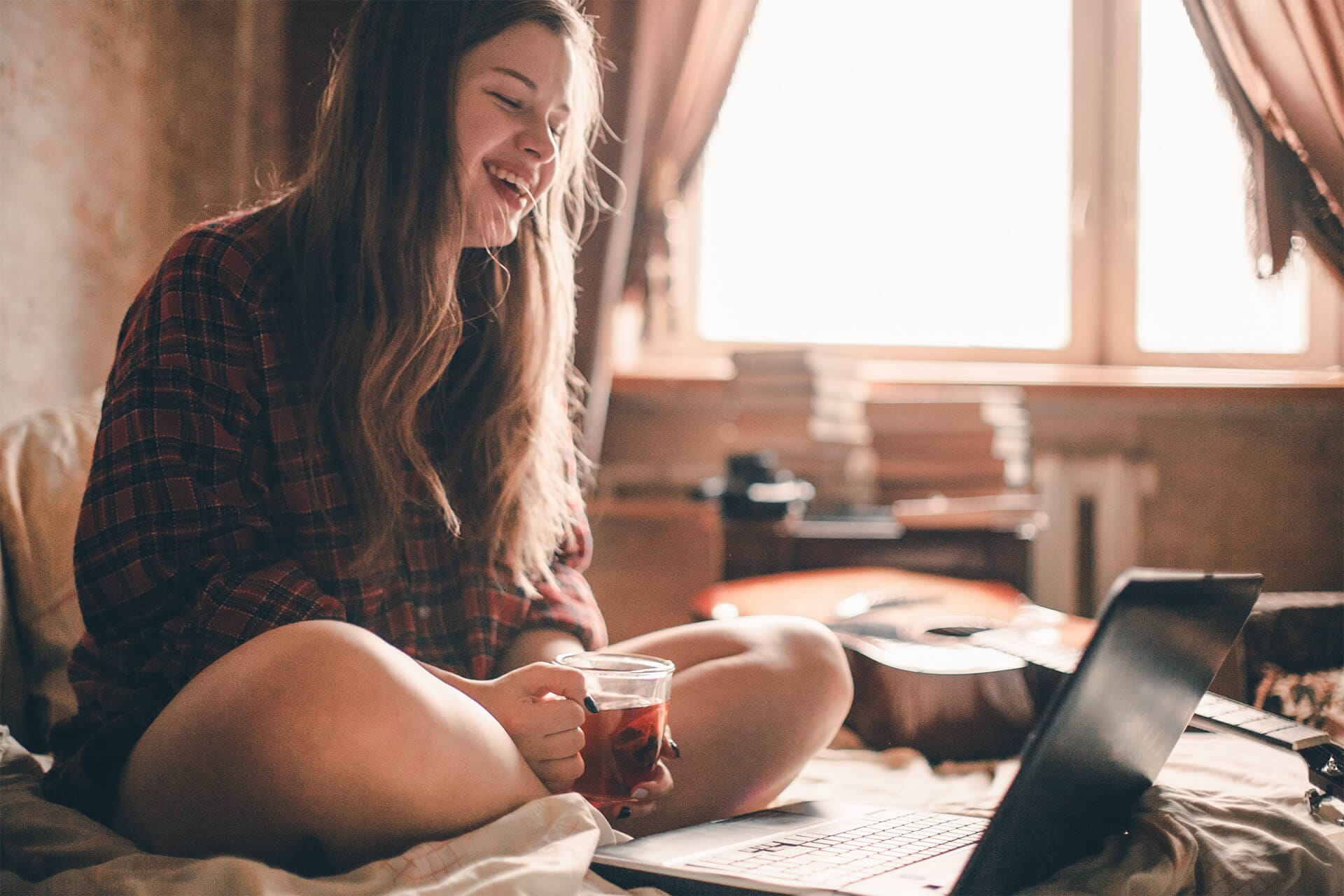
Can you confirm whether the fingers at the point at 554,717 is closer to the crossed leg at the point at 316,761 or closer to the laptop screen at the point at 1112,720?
the crossed leg at the point at 316,761

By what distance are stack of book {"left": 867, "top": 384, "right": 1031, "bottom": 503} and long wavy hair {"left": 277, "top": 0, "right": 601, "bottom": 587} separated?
1142mm

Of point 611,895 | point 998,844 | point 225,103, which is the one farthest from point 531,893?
point 225,103

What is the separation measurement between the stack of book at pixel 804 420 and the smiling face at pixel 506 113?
3.46 feet

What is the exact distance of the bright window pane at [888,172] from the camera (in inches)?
97.4

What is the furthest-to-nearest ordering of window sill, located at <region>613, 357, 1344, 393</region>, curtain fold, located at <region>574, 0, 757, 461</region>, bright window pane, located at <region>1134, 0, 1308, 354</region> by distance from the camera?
bright window pane, located at <region>1134, 0, 1308, 354</region> < window sill, located at <region>613, 357, 1344, 393</region> < curtain fold, located at <region>574, 0, 757, 461</region>

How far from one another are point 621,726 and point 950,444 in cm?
147

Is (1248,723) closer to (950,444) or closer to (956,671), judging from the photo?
(956,671)

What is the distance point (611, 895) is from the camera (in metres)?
0.66

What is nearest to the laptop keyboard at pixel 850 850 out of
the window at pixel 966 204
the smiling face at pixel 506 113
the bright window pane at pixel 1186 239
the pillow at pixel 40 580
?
the smiling face at pixel 506 113

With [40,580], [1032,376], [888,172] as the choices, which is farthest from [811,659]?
[888,172]

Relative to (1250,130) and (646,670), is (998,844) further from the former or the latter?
(1250,130)

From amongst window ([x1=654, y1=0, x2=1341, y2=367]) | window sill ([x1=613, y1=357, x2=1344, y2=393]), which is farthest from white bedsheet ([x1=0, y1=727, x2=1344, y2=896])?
window ([x1=654, y1=0, x2=1341, y2=367])

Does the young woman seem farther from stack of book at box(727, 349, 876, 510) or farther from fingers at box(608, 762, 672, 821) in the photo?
stack of book at box(727, 349, 876, 510)

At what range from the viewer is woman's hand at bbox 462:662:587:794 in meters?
0.79
